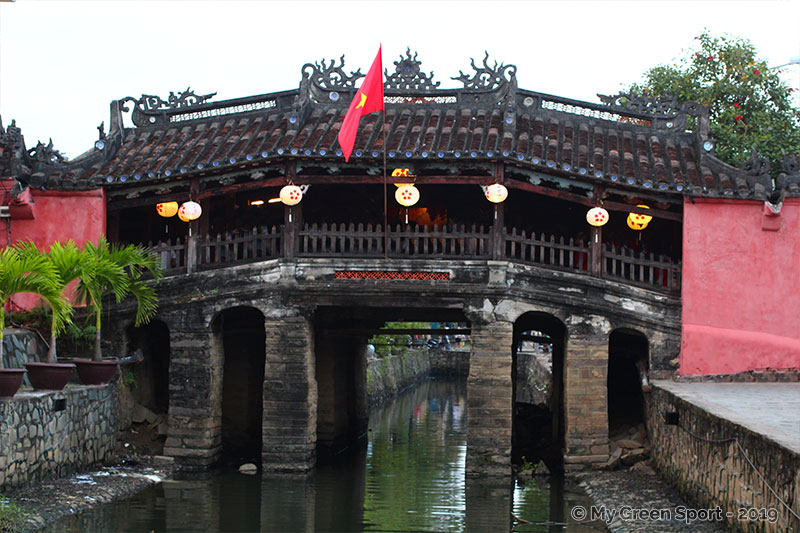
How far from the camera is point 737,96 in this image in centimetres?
2502

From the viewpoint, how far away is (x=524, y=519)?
1435 cm

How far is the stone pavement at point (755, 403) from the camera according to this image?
10664 millimetres

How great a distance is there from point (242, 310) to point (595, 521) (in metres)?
8.86

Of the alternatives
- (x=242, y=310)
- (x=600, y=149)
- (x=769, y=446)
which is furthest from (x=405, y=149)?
(x=769, y=446)

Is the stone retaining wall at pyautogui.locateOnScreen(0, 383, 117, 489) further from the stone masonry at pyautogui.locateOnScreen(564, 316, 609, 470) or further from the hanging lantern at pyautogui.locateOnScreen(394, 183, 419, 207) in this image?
the stone masonry at pyautogui.locateOnScreen(564, 316, 609, 470)

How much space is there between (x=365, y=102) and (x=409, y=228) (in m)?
2.70

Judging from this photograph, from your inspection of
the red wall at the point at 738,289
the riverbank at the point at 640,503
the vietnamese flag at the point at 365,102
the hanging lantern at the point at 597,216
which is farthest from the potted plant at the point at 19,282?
the red wall at the point at 738,289

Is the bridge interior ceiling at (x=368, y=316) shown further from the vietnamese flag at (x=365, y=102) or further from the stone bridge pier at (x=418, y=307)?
the vietnamese flag at (x=365, y=102)

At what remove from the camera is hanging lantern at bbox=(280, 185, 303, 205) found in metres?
17.4

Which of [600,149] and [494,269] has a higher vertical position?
[600,149]

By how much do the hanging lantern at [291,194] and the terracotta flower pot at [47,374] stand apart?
4.72 meters

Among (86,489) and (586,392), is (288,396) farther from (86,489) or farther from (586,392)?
(586,392)

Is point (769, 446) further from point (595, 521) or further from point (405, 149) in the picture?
point (405, 149)

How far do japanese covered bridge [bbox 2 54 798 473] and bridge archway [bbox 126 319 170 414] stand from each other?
0.20 ft
